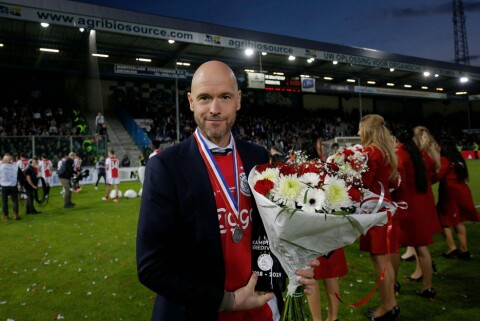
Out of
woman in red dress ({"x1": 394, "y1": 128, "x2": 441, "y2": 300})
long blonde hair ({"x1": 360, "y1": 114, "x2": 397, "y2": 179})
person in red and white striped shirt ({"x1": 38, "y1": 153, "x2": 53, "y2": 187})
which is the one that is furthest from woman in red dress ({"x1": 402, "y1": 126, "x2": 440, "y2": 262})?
person in red and white striped shirt ({"x1": 38, "y1": 153, "x2": 53, "y2": 187})

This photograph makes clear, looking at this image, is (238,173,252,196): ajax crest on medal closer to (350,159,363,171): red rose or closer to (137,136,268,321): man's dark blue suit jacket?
(137,136,268,321): man's dark blue suit jacket

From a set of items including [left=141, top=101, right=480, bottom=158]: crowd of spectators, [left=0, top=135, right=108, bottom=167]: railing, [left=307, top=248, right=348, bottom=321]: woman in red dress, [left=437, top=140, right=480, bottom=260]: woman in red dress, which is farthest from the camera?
[left=141, top=101, right=480, bottom=158]: crowd of spectators

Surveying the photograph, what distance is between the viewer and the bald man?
4.21ft

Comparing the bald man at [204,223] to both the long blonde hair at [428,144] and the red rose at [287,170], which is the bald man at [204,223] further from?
the long blonde hair at [428,144]

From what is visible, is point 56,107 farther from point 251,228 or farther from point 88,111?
point 251,228

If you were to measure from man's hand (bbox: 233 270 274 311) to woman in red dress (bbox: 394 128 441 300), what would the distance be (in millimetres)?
3091

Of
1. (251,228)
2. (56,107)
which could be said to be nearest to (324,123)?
(56,107)

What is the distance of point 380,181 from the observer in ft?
11.4

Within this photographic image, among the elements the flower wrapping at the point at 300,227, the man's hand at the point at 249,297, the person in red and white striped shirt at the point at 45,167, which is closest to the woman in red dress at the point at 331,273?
the flower wrapping at the point at 300,227

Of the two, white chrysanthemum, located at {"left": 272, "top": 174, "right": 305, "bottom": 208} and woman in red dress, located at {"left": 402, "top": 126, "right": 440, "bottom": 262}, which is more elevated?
woman in red dress, located at {"left": 402, "top": 126, "right": 440, "bottom": 262}

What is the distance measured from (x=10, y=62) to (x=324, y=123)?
26061 millimetres

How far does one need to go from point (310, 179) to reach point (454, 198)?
5129 mm

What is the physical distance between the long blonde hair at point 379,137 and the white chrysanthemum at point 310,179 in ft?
7.44

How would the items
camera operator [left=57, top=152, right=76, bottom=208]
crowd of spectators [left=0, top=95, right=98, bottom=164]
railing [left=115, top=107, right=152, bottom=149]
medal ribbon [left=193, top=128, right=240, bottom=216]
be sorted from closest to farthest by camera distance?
medal ribbon [left=193, top=128, right=240, bottom=216] → camera operator [left=57, top=152, right=76, bottom=208] → crowd of spectators [left=0, top=95, right=98, bottom=164] → railing [left=115, top=107, right=152, bottom=149]
